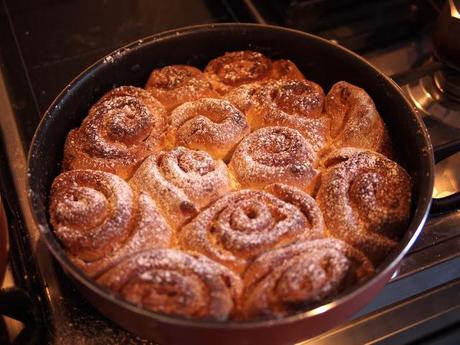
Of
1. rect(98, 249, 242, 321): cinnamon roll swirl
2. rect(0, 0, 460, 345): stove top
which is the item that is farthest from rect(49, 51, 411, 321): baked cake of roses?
rect(0, 0, 460, 345): stove top

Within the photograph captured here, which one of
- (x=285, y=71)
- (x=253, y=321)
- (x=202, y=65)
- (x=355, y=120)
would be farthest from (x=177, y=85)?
(x=253, y=321)

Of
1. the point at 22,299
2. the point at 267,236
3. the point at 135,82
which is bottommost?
the point at 22,299

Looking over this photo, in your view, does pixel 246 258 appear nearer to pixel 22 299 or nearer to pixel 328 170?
pixel 328 170

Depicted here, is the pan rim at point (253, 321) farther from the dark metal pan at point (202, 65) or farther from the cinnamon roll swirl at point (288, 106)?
the cinnamon roll swirl at point (288, 106)

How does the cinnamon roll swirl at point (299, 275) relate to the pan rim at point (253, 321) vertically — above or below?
below

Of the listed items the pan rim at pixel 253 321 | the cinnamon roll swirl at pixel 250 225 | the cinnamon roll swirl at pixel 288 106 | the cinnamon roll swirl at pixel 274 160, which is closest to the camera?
the pan rim at pixel 253 321

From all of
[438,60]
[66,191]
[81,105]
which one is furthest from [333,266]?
[438,60]

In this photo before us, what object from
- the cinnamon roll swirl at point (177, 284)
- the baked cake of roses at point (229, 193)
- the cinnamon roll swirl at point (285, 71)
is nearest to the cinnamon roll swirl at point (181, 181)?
the baked cake of roses at point (229, 193)

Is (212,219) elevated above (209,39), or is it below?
below
